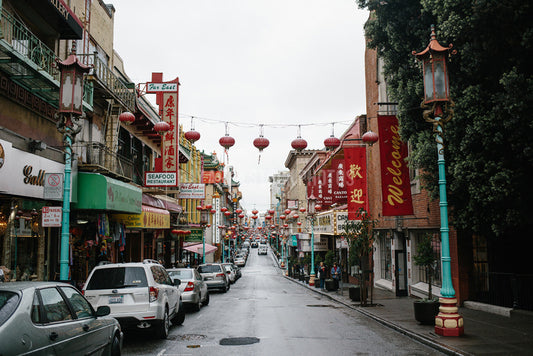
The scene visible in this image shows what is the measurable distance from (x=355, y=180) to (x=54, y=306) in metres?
22.5

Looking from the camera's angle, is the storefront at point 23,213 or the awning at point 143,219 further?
the awning at point 143,219

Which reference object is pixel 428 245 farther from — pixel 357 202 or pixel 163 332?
pixel 357 202

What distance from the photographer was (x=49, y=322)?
5.45 m

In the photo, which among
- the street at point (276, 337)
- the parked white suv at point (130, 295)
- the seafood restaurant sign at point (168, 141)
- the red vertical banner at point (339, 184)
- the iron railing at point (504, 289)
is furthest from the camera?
the red vertical banner at point (339, 184)

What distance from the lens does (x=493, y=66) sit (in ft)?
36.7

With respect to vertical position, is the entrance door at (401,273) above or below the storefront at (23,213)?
below

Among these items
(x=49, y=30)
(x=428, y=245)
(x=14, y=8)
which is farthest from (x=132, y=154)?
(x=428, y=245)

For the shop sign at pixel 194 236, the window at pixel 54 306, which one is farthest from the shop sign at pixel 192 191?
the window at pixel 54 306

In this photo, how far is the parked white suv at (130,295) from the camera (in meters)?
10.5

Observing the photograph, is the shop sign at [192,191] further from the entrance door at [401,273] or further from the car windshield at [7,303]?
the car windshield at [7,303]

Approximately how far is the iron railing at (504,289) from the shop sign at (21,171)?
14.4 m

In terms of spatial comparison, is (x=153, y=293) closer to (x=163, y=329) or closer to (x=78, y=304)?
(x=163, y=329)

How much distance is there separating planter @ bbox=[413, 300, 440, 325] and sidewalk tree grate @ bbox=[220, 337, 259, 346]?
16.2 ft

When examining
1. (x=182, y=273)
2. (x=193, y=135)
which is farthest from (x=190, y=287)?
(x=193, y=135)
